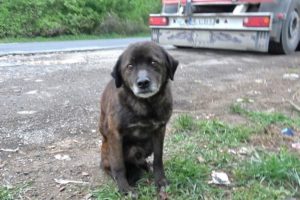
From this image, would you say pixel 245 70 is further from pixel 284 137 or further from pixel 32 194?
pixel 32 194

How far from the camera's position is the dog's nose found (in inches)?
115

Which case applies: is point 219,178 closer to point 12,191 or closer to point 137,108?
point 137,108

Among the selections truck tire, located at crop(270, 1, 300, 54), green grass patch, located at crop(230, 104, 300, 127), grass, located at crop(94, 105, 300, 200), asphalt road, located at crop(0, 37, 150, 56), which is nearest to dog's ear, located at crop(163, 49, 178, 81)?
grass, located at crop(94, 105, 300, 200)

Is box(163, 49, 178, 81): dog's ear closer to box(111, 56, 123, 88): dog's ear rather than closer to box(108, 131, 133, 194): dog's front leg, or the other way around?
box(111, 56, 123, 88): dog's ear

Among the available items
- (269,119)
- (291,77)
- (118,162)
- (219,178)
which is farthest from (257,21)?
(118,162)

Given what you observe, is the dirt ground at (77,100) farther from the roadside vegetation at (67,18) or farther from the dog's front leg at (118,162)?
the roadside vegetation at (67,18)

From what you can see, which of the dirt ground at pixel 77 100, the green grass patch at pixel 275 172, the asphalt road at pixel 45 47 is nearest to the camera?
the green grass patch at pixel 275 172

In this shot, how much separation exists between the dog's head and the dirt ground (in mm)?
844

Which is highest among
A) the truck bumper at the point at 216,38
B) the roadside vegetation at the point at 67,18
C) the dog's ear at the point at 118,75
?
the dog's ear at the point at 118,75

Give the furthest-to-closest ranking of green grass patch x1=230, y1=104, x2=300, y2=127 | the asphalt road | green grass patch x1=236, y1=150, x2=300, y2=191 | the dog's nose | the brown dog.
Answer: the asphalt road
green grass patch x1=230, y1=104, x2=300, y2=127
green grass patch x1=236, y1=150, x2=300, y2=191
the brown dog
the dog's nose

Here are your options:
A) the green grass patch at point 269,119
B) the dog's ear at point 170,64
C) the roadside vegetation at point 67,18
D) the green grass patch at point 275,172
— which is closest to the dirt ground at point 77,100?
the green grass patch at point 269,119

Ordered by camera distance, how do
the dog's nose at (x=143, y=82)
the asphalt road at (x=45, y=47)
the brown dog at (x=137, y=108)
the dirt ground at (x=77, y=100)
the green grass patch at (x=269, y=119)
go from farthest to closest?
the asphalt road at (x=45, y=47)
the green grass patch at (x=269, y=119)
the dirt ground at (x=77, y=100)
the brown dog at (x=137, y=108)
the dog's nose at (x=143, y=82)

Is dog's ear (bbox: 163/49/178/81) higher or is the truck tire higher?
dog's ear (bbox: 163/49/178/81)

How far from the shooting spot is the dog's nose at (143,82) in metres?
2.92
